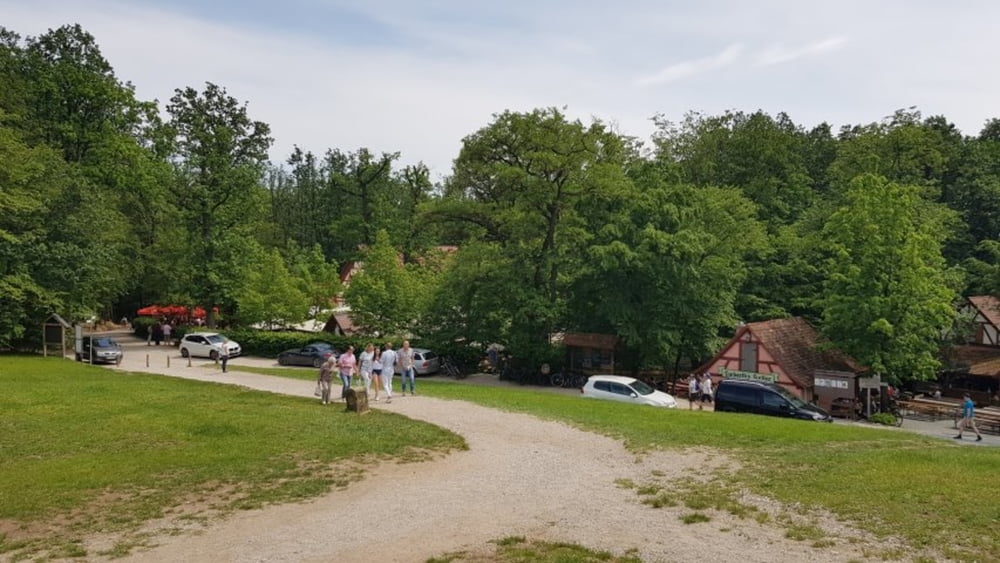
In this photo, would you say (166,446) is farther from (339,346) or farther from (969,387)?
(969,387)

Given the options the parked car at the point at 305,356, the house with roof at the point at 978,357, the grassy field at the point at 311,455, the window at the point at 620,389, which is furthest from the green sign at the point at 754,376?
the parked car at the point at 305,356

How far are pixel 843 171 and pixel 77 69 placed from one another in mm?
52723

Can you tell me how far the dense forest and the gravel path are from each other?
1916 centimetres

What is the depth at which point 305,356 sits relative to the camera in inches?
1570

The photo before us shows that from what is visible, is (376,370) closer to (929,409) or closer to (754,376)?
(754,376)

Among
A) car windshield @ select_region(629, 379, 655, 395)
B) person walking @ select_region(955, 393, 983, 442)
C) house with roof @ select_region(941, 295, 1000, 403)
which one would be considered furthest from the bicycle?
house with roof @ select_region(941, 295, 1000, 403)

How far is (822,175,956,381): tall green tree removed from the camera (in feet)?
100

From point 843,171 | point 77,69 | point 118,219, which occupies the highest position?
point 77,69

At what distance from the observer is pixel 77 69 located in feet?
156

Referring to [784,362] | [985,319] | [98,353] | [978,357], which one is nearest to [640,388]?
[784,362]

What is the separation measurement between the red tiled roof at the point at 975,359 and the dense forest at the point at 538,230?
116 inches

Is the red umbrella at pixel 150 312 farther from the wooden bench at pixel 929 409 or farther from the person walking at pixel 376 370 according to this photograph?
the wooden bench at pixel 929 409

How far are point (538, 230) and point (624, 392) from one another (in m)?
11.5

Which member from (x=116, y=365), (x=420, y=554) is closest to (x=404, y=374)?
(x=420, y=554)
